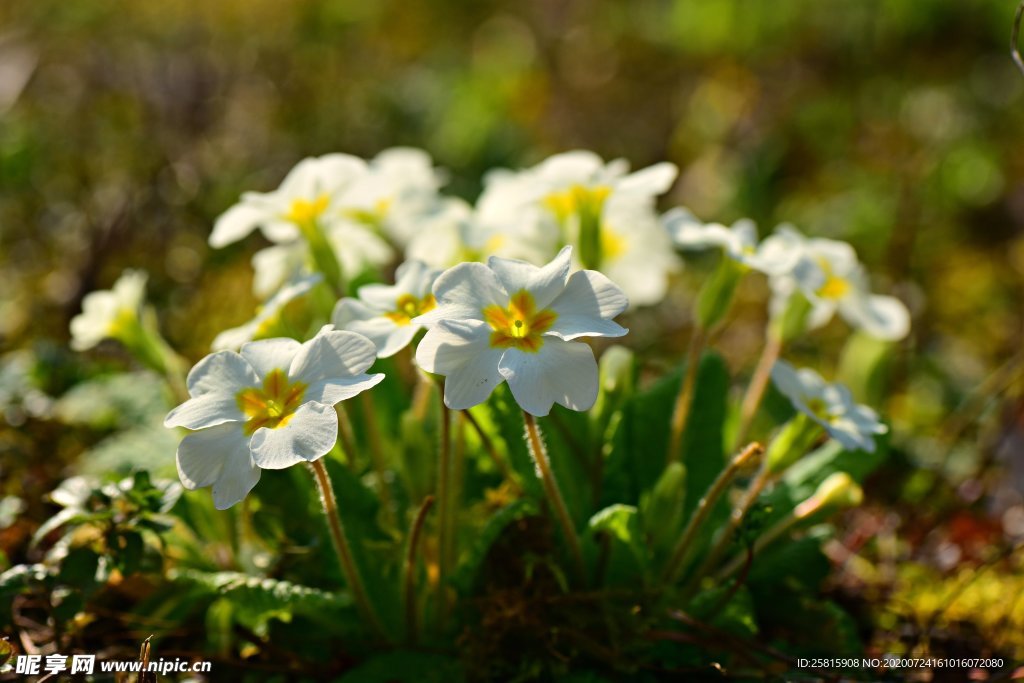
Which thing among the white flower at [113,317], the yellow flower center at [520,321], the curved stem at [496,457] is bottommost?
the curved stem at [496,457]

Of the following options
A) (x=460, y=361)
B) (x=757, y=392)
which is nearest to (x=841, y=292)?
A: (x=757, y=392)

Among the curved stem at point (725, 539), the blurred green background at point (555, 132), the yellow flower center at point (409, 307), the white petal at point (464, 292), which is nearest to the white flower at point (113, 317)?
the blurred green background at point (555, 132)

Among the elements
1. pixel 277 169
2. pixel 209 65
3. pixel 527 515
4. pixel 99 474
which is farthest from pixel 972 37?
pixel 99 474

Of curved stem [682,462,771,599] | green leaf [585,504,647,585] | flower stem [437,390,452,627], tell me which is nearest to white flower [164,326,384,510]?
flower stem [437,390,452,627]

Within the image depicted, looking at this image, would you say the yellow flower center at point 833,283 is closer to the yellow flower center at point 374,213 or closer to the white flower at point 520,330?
the white flower at point 520,330

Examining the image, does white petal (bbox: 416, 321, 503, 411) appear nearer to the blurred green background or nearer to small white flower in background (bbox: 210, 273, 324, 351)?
small white flower in background (bbox: 210, 273, 324, 351)

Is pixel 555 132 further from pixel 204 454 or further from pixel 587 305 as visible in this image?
pixel 204 454

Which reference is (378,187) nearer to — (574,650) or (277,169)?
(574,650)
